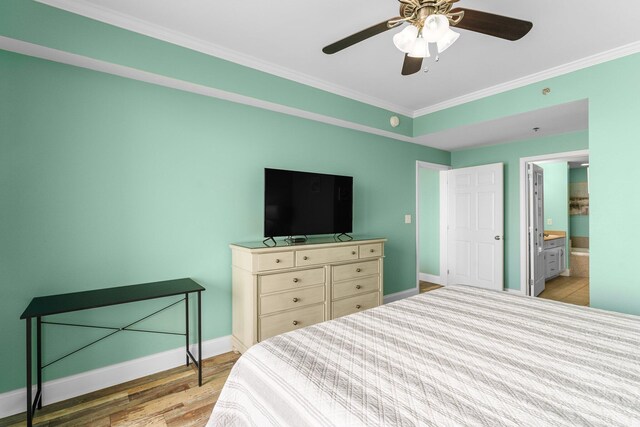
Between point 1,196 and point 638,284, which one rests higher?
point 1,196

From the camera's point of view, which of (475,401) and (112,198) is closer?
(475,401)

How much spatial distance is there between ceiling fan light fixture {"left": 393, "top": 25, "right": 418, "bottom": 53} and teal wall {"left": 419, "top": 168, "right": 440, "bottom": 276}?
403 cm

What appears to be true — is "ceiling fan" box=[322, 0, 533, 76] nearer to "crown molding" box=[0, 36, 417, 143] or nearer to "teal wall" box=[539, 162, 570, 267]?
"crown molding" box=[0, 36, 417, 143]

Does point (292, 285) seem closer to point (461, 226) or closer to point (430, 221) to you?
point (461, 226)

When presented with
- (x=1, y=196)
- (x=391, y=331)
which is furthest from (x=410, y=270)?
(x=1, y=196)

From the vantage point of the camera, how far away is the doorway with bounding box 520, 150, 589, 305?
171 inches

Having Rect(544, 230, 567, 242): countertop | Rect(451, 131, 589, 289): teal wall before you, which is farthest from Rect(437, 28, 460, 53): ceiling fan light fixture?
Rect(544, 230, 567, 242): countertop

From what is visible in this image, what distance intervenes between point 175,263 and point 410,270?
322 centimetres

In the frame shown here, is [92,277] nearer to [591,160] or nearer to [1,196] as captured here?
[1,196]

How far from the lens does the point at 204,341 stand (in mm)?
2693

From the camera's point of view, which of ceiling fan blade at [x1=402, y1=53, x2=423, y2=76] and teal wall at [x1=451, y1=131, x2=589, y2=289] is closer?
ceiling fan blade at [x1=402, y1=53, x2=423, y2=76]

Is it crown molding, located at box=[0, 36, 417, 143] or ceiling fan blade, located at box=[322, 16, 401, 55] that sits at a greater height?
crown molding, located at box=[0, 36, 417, 143]

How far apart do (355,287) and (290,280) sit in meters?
0.81

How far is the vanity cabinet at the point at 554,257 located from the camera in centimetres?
531
